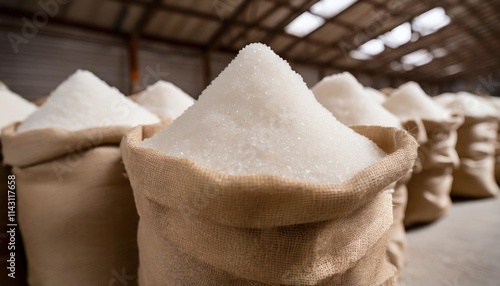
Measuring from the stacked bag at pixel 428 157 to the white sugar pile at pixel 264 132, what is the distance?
1.11 m

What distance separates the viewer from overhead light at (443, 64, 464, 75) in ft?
40.4

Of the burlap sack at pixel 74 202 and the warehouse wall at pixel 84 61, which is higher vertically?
the burlap sack at pixel 74 202

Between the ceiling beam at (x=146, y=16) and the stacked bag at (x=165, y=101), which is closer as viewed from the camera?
the stacked bag at (x=165, y=101)

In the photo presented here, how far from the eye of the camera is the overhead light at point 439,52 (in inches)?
397

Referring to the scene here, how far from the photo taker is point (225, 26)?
6.20 metres

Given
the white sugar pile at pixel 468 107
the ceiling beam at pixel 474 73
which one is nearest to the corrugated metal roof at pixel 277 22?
the ceiling beam at pixel 474 73

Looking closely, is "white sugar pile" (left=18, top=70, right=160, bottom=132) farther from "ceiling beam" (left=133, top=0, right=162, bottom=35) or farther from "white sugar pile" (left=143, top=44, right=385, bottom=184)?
"ceiling beam" (left=133, top=0, right=162, bottom=35)

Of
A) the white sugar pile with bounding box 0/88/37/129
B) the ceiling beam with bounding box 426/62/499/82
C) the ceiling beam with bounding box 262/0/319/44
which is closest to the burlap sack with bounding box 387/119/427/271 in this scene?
the white sugar pile with bounding box 0/88/37/129

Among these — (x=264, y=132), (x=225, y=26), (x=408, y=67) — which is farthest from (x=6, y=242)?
(x=408, y=67)

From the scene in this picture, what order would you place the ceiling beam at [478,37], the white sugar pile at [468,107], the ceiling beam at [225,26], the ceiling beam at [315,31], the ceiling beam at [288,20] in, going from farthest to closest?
1. the ceiling beam at [478,37]
2. the ceiling beam at [315,31]
3. the ceiling beam at [288,20]
4. the ceiling beam at [225,26]
5. the white sugar pile at [468,107]

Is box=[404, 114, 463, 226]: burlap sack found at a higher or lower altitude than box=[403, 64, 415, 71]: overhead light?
higher

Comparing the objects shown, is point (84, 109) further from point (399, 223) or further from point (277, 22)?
point (277, 22)

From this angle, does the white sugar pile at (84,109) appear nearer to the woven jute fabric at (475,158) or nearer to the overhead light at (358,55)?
the woven jute fabric at (475,158)

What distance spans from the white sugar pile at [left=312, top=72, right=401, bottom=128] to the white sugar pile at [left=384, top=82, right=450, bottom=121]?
48 cm
